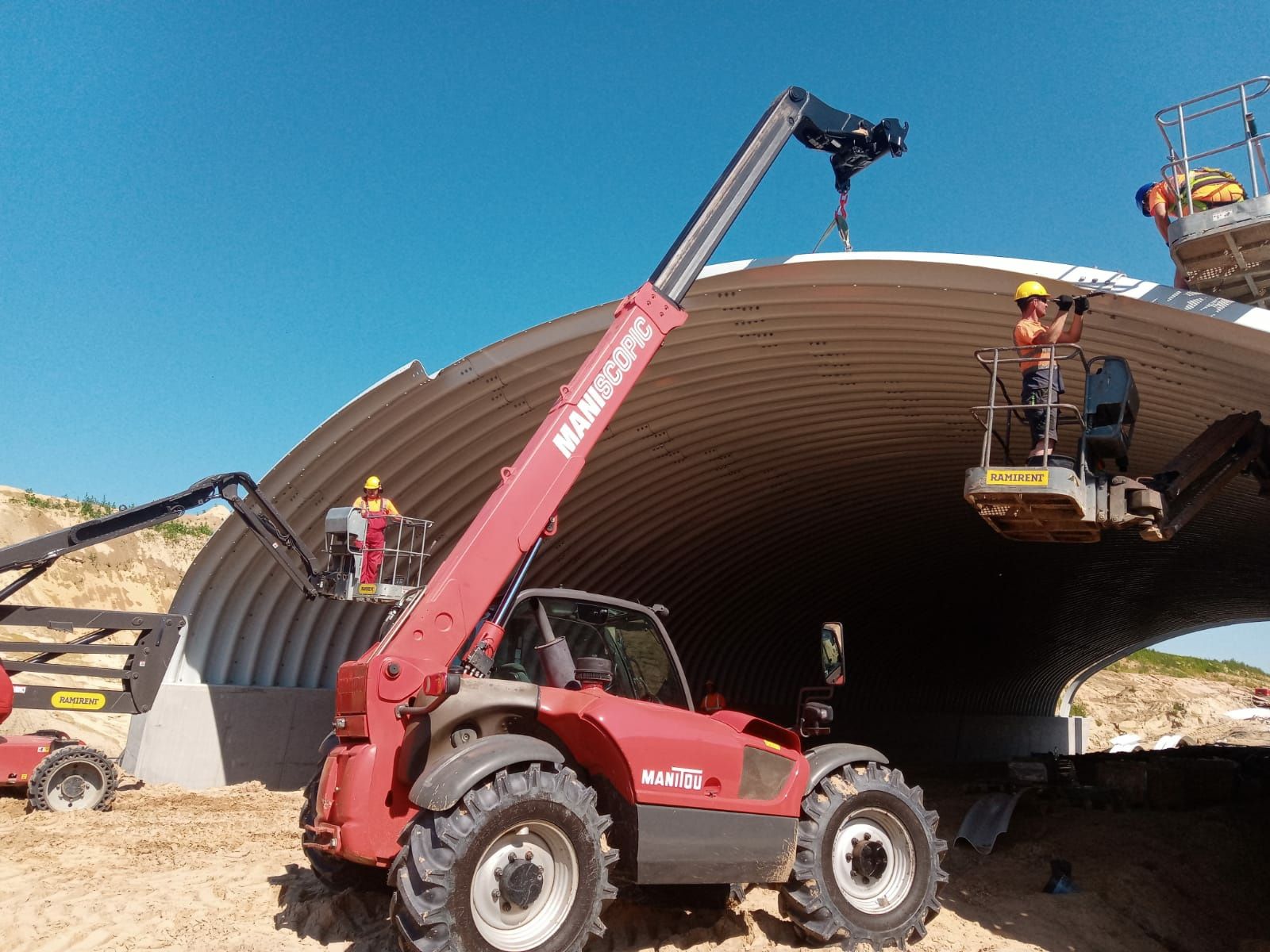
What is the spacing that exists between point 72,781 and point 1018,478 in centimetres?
1010

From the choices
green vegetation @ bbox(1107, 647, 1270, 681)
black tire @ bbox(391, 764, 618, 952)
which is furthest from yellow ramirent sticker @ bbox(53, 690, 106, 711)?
green vegetation @ bbox(1107, 647, 1270, 681)

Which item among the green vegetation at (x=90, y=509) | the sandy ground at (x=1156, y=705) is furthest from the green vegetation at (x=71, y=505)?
the sandy ground at (x=1156, y=705)

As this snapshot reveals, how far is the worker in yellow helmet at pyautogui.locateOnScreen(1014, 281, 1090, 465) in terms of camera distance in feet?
23.0

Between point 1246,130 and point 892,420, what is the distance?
235 inches

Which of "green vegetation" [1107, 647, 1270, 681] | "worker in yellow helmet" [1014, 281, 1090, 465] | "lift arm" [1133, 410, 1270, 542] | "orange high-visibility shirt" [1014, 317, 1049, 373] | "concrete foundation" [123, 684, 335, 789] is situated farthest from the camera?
"green vegetation" [1107, 647, 1270, 681]

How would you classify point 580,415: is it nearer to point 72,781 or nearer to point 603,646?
point 603,646

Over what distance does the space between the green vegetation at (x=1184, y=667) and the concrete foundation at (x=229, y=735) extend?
4713cm

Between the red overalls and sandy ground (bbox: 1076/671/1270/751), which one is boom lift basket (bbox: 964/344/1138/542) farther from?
sandy ground (bbox: 1076/671/1270/751)

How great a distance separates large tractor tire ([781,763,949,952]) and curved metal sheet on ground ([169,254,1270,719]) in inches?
190

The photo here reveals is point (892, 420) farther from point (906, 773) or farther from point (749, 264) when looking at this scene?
point (906, 773)

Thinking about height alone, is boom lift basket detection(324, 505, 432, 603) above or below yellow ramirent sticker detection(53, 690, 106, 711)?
above

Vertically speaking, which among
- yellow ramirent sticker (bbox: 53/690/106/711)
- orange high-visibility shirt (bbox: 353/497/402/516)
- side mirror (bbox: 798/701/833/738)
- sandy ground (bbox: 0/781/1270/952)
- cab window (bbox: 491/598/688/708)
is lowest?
sandy ground (bbox: 0/781/1270/952)

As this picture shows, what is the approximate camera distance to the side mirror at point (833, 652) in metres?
5.93

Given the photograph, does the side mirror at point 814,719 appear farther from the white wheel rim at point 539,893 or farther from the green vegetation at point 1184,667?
the green vegetation at point 1184,667
